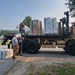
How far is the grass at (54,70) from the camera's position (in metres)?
10.3

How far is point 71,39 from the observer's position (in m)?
19.6

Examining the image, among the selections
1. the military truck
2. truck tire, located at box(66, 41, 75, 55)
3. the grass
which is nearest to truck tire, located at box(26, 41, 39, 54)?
the military truck

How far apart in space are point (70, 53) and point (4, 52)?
225 inches

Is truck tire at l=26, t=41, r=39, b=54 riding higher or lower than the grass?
higher

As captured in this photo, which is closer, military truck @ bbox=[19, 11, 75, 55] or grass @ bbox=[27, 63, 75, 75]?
grass @ bbox=[27, 63, 75, 75]

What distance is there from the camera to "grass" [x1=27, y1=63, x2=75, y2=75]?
1034 cm

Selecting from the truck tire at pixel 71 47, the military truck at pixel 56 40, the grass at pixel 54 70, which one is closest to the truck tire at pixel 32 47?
the military truck at pixel 56 40

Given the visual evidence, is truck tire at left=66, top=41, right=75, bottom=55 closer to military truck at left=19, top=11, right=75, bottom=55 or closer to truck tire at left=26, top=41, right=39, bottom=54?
military truck at left=19, top=11, right=75, bottom=55

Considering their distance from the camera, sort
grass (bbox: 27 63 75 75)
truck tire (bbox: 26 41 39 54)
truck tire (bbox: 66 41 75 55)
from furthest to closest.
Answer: truck tire (bbox: 26 41 39 54) < truck tire (bbox: 66 41 75 55) < grass (bbox: 27 63 75 75)

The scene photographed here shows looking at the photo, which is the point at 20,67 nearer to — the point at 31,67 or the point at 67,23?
the point at 31,67

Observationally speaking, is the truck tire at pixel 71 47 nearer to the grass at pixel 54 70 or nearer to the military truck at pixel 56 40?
the military truck at pixel 56 40

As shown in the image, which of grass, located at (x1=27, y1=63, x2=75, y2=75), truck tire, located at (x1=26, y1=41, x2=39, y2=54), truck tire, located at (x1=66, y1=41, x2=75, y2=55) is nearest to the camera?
grass, located at (x1=27, y1=63, x2=75, y2=75)

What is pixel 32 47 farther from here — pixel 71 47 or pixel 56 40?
pixel 71 47

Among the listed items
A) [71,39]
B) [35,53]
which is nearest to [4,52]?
[35,53]
